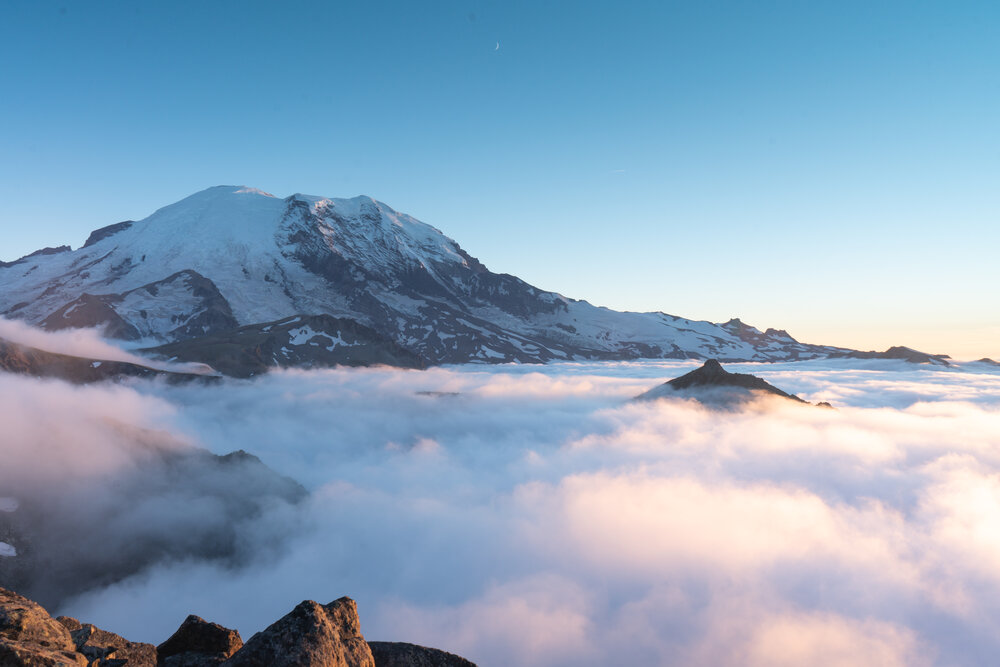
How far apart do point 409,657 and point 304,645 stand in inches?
180

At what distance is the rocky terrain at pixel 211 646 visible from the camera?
11453 millimetres

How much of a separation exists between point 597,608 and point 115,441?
107020mm

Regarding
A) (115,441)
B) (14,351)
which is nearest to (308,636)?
(115,441)

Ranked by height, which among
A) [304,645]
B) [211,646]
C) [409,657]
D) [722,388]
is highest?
[304,645]

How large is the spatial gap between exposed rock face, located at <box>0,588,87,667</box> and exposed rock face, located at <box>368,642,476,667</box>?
806 cm

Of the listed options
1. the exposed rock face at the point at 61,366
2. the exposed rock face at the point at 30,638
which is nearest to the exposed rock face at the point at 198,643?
the exposed rock face at the point at 30,638

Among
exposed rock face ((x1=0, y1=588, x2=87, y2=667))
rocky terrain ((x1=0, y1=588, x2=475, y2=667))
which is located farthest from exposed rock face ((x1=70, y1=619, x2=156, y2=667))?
exposed rock face ((x1=0, y1=588, x2=87, y2=667))

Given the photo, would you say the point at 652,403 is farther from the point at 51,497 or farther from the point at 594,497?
the point at 51,497

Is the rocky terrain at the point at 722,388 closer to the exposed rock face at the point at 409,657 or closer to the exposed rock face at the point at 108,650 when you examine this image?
the exposed rock face at the point at 409,657

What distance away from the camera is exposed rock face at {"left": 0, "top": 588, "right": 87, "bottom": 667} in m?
10.4

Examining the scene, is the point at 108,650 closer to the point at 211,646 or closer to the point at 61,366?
the point at 211,646

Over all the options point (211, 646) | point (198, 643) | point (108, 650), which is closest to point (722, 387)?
point (211, 646)

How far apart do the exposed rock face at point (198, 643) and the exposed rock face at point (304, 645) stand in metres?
3.11

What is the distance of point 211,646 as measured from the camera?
15.5 m
